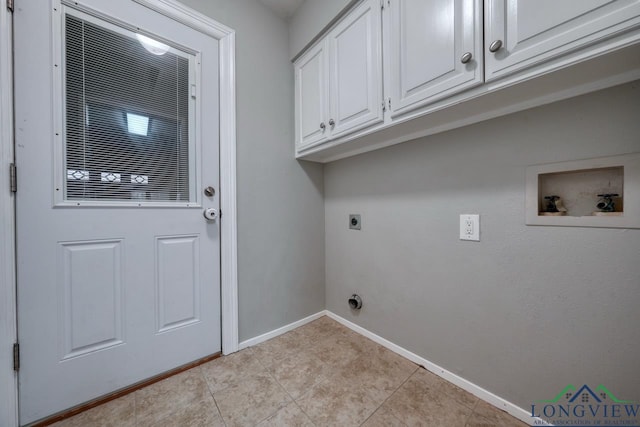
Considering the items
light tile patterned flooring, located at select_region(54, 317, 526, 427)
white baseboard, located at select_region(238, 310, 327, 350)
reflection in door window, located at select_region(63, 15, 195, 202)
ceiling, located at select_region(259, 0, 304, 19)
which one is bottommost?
light tile patterned flooring, located at select_region(54, 317, 526, 427)

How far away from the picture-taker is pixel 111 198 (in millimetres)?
1104

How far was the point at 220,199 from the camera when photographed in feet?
4.65

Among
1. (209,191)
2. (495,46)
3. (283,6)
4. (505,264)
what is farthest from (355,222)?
(283,6)

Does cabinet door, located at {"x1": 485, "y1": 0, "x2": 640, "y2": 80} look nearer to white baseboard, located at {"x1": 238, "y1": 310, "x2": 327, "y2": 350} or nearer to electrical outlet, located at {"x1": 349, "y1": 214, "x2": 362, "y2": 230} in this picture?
electrical outlet, located at {"x1": 349, "y1": 214, "x2": 362, "y2": 230}

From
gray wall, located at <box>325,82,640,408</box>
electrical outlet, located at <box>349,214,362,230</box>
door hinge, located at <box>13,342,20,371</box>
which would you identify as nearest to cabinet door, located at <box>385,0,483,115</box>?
gray wall, located at <box>325,82,640,408</box>

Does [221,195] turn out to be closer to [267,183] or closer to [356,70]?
[267,183]

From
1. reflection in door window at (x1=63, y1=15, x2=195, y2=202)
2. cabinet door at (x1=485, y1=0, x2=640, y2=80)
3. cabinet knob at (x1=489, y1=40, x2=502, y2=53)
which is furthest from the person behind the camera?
reflection in door window at (x1=63, y1=15, x2=195, y2=202)

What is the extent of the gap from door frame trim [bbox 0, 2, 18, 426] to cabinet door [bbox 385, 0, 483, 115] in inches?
63.1

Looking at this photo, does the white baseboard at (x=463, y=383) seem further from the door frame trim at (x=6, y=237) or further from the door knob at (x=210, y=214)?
the door frame trim at (x=6, y=237)

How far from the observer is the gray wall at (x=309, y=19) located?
1.32 m

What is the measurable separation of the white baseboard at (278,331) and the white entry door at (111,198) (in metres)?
0.17

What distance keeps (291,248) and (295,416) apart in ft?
3.21

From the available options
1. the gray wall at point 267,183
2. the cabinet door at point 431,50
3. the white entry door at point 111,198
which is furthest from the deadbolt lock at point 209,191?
the cabinet door at point 431,50

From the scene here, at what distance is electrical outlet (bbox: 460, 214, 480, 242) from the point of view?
1111 millimetres
